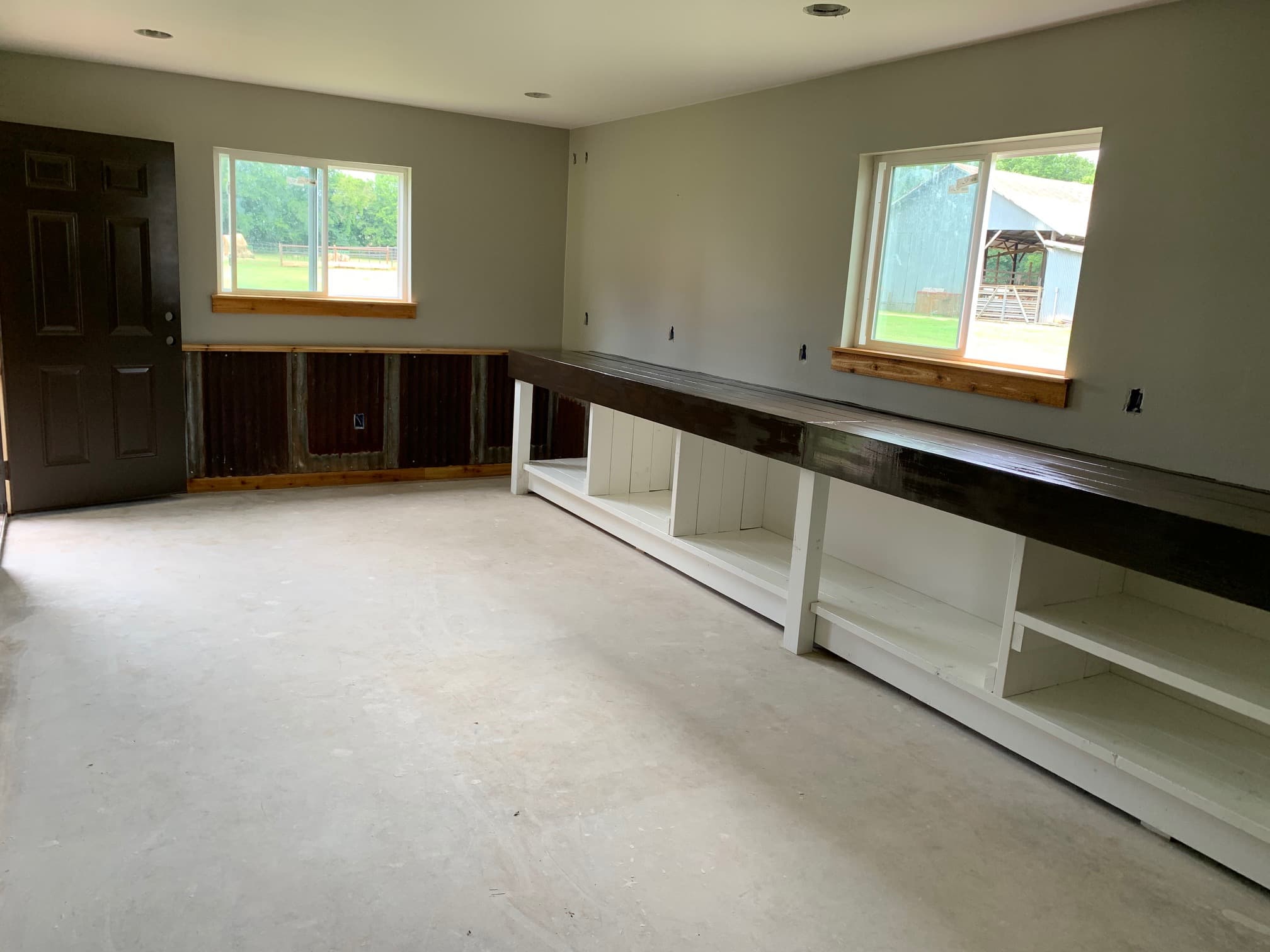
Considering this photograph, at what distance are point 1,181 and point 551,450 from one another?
357cm

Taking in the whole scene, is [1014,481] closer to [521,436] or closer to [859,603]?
[859,603]

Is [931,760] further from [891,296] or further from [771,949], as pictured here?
[891,296]

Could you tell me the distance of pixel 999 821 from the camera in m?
2.51

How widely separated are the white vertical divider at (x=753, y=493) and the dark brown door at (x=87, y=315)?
3348 mm

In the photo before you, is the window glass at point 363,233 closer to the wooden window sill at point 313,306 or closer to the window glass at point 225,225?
the wooden window sill at point 313,306

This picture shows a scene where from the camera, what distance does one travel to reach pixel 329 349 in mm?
5750

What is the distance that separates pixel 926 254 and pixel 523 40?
1.98 metres

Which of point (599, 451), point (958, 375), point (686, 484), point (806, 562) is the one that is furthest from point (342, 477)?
point (958, 375)

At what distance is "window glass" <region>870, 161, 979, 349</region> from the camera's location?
373 centimetres

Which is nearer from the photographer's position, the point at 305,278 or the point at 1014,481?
the point at 1014,481

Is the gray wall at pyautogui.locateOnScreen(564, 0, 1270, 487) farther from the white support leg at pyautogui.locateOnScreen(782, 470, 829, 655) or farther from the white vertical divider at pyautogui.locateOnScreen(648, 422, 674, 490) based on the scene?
the white support leg at pyautogui.locateOnScreen(782, 470, 829, 655)

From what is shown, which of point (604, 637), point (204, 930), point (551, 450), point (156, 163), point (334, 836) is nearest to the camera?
point (204, 930)

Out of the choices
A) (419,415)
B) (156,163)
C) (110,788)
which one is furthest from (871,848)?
(156,163)

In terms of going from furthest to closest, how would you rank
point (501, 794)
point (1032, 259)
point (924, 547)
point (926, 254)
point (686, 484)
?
point (686, 484) → point (926, 254) → point (924, 547) → point (1032, 259) → point (501, 794)
